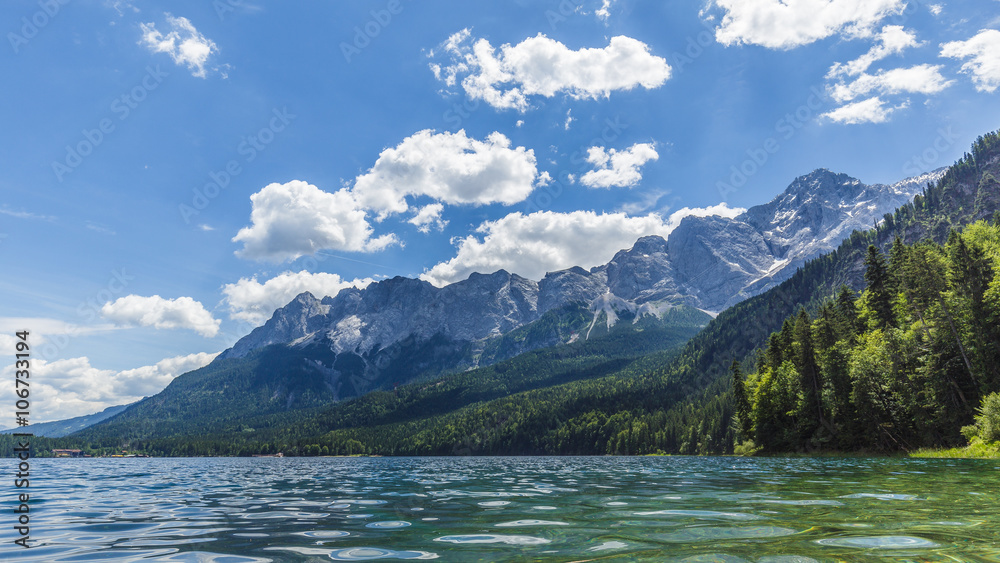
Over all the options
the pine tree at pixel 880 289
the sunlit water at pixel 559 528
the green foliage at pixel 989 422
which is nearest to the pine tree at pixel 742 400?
the pine tree at pixel 880 289

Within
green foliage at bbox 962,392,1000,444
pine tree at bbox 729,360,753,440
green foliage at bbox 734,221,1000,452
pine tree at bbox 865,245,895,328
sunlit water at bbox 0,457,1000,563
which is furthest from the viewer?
pine tree at bbox 729,360,753,440

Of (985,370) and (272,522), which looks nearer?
(272,522)

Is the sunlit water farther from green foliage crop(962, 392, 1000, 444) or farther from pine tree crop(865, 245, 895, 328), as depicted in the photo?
pine tree crop(865, 245, 895, 328)

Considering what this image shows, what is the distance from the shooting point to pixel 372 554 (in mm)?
10242

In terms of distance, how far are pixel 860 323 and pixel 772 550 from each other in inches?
3849

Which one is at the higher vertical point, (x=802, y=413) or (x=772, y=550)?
(x=772, y=550)

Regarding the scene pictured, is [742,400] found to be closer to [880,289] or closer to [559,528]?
[880,289]

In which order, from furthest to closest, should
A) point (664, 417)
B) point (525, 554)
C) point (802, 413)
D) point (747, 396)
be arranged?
point (664, 417), point (747, 396), point (802, 413), point (525, 554)

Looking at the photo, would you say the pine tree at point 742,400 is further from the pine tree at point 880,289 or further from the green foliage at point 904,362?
the pine tree at point 880,289

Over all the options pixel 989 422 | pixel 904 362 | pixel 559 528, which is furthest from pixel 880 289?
pixel 559 528

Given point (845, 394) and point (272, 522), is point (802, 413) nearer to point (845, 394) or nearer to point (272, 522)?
point (845, 394)

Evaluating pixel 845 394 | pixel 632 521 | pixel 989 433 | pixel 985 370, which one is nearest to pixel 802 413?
pixel 845 394

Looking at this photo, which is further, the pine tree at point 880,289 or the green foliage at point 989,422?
the pine tree at point 880,289

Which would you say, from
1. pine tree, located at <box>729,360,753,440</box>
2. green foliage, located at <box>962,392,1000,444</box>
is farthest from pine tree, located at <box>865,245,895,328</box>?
green foliage, located at <box>962,392,1000,444</box>
